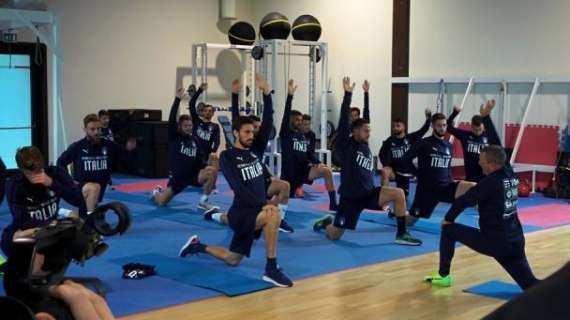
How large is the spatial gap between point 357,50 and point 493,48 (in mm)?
2979

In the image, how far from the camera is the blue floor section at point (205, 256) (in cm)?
535

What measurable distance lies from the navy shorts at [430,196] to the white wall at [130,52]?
7947 mm

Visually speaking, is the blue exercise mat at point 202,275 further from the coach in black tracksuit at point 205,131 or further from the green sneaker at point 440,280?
the coach in black tracksuit at point 205,131

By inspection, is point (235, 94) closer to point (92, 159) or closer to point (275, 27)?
point (92, 159)

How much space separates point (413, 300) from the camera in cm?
518

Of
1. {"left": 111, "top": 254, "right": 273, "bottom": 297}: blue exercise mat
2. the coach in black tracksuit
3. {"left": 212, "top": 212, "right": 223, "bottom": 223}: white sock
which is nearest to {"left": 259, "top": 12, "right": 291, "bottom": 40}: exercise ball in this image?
the coach in black tracksuit

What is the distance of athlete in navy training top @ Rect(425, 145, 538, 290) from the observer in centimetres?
500

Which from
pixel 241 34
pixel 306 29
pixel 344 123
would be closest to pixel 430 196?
pixel 344 123

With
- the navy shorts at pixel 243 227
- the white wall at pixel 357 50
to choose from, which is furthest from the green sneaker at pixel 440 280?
the white wall at pixel 357 50

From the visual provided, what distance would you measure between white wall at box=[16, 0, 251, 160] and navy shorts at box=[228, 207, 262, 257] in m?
8.37

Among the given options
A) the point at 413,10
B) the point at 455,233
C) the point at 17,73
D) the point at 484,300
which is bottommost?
the point at 484,300

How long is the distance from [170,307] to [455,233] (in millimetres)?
2101

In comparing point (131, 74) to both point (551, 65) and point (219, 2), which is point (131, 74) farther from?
point (551, 65)

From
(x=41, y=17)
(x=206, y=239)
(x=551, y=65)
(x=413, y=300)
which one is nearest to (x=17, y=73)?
(x=41, y=17)
